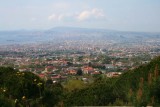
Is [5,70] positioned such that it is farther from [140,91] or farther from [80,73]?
[80,73]

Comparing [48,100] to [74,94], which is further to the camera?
[74,94]

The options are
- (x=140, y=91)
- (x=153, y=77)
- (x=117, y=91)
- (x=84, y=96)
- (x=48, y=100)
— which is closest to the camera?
(x=140, y=91)

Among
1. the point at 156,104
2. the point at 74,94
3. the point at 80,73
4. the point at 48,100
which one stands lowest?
the point at 80,73

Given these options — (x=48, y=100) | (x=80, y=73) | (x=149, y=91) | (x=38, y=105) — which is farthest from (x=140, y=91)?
(x=80, y=73)

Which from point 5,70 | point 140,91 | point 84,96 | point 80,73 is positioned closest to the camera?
point 140,91

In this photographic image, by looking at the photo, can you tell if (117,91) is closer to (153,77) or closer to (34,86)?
(34,86)

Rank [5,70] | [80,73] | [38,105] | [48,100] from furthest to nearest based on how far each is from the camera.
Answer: [80,73] → [5,70] → [48,100] → [38,105]

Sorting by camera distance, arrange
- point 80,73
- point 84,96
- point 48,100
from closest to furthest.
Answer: point 48,100
point 84,96
point 80,73

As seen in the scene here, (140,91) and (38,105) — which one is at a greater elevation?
(140,91)

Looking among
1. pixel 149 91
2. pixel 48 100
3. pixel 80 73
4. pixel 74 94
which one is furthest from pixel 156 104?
pixel 80 73
